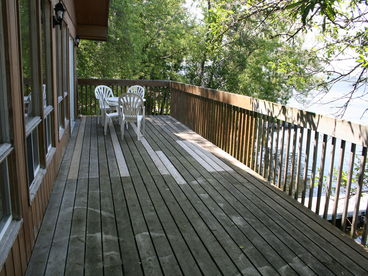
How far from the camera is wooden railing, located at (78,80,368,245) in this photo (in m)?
2.78

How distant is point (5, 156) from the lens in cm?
176

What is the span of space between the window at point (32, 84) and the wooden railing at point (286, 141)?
88.8 inches

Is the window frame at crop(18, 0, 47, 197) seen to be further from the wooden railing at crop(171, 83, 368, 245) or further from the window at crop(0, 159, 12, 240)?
the wooden railing at crop(171, 83, 368, 245)

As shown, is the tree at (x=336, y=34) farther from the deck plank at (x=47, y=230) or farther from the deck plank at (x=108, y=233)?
the deck plank at (x=47, y=230)

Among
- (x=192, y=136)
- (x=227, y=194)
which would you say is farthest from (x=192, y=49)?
(x=227, y=194)

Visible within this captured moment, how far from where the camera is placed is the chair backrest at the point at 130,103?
612 centimetres

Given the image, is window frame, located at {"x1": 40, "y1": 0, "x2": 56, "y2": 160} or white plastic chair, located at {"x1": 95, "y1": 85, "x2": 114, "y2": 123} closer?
window frame, located at {"x1": 40, "y1": 0, "x2": 56, "y2": 160}

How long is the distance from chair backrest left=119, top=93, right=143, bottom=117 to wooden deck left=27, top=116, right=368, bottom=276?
1737 mm

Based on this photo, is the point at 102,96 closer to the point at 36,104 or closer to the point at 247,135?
the point at 247,135

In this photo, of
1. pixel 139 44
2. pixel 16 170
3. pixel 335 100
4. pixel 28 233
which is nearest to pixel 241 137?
pixel 335 100

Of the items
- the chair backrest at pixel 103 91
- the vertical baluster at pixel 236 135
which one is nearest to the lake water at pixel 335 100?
the vertical baluster at pixel 236 135

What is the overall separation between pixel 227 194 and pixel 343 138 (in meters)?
1.29

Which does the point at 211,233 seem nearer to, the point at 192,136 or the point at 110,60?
the point at 192,136

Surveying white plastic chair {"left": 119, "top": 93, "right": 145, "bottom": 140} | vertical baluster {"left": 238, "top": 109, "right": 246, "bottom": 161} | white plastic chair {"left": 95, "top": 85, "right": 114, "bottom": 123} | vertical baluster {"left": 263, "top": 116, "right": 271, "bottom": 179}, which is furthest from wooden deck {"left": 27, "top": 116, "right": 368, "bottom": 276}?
white plastic chair {"left": 95, "top": 85, "right": 114, "bottom": 123}
